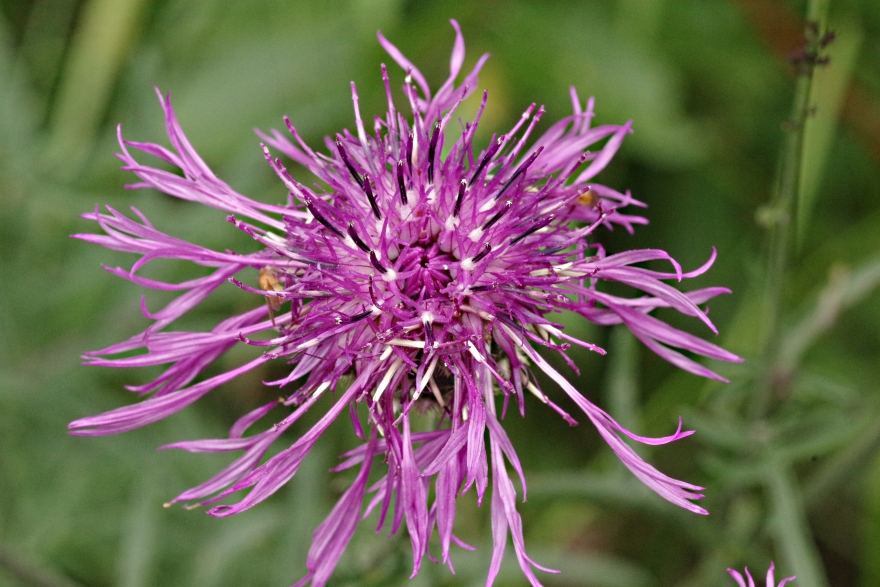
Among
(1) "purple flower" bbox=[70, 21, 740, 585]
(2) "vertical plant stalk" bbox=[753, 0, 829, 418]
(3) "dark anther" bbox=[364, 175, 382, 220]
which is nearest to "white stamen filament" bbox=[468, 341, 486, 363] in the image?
(1) "purple flower" bbox=[70, 21, 740, 585]

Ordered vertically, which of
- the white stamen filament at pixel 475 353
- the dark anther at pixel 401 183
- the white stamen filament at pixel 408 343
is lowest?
the white stamen filament at pixel 408 343

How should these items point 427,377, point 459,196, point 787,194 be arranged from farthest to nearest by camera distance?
point 787,194 → point 459,196 → point 427,377

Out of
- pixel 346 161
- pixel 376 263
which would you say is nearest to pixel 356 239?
pixel 376 263

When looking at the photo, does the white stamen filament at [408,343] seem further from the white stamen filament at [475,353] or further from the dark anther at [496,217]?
the dark anther at [496,217]

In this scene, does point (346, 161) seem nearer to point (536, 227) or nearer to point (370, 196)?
point (370, 196)

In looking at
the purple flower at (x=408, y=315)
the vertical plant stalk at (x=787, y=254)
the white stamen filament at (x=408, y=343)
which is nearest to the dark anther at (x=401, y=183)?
the purple flower at (x=408, y=315)

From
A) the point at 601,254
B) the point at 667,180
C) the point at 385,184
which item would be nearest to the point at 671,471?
the point at 667,180

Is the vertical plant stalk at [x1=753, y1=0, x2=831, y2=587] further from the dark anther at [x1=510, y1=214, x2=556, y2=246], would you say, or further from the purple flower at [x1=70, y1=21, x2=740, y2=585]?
the dark anther at [x1=510, y1=214, x2=556, y2=246]

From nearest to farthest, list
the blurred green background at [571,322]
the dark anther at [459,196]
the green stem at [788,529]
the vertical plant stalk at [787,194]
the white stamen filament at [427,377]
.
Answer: the white stamen filament at [427,377], the dark anther at [459,196], the vertical plant stalk at [787,194], the green stem at [788,529], the blurred green background at [571,322]
